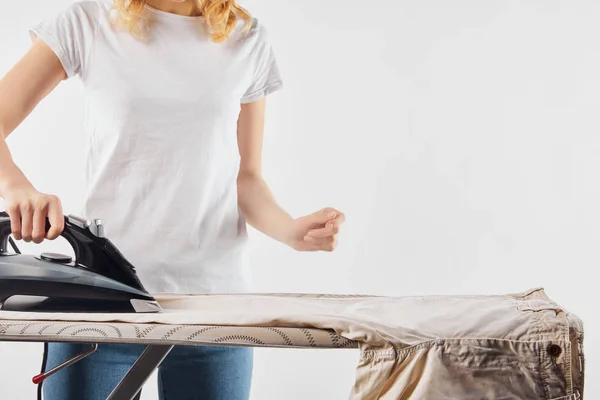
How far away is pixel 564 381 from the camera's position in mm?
888

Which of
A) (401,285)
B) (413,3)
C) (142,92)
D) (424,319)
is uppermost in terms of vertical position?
(413,3)

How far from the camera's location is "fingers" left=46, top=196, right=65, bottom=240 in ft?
3.46

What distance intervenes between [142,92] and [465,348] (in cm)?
72

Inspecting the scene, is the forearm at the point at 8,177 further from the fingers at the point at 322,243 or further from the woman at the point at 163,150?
the fingers at the point at 322,243

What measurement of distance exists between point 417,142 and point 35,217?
1.91 meters

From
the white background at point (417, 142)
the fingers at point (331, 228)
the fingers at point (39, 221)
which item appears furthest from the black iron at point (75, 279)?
the white background at point (417, 142)

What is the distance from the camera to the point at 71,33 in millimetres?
1348

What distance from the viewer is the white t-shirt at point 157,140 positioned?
1348 mm

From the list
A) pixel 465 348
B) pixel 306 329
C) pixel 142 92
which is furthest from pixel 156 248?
pixel 465 348

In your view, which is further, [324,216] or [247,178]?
[247,178]

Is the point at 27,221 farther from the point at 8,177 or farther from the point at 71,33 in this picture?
the point at 71,33

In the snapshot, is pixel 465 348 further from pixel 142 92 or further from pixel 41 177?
pixel 41 177

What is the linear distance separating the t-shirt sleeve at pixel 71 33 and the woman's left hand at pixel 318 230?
46 cm

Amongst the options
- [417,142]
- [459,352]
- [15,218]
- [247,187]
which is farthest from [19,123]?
[417,142]
